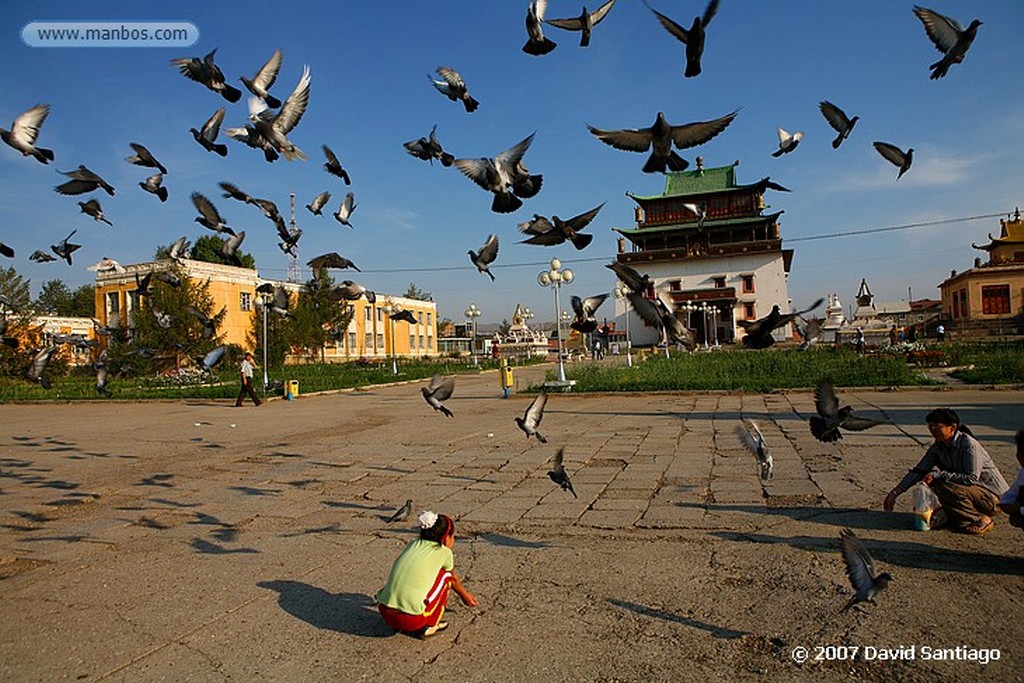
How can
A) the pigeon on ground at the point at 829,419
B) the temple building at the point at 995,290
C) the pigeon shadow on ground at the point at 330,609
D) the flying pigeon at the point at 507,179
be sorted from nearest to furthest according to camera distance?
the pigeon shadow on ground at the point at 330,609 → the pigeon on ground at the point at 829,419 → the flying pigeon at the point at 507,179 → the temple building at the point at 995,290

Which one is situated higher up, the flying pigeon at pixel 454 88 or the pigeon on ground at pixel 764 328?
the flying pigeon at pixel 454 88

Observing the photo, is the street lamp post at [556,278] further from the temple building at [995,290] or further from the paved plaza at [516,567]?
the temple building at [995,290]

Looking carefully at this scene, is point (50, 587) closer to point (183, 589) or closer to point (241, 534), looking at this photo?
point (183, 589)

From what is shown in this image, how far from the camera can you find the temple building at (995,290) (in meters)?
45.2

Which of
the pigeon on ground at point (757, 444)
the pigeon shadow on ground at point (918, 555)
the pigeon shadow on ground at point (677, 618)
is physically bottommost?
the pigeon shadow on ground at point (677, 618)

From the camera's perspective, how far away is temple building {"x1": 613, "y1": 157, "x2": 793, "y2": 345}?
5484 centimetres

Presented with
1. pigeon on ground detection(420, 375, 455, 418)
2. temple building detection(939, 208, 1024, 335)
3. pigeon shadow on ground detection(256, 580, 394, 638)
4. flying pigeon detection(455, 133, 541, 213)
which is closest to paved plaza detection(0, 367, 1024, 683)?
pigeon shadow on ground detection(256, 580, 394, 638)

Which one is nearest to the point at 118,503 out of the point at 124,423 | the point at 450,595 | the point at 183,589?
the point at 183,589

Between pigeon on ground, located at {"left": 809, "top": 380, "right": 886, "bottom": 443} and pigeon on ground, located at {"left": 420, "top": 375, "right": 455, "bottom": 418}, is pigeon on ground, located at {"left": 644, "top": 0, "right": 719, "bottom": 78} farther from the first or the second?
pigeon on ground, located at {"left": 420, "top": 375, "right": 455, "bottom": 418}

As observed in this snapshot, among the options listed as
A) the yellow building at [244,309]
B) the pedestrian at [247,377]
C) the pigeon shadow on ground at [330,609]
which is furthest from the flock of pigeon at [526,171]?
the yellow building at [244,309]

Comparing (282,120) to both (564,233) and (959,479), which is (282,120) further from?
(959,479)

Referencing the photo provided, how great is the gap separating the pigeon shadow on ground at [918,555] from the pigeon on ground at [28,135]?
7.00 m

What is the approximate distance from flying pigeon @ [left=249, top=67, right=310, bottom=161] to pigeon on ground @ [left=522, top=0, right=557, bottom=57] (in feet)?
8.39

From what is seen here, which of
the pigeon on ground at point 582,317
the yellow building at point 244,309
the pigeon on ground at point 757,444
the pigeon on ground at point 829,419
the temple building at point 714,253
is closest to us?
the pigeon on ground at point 829,419
